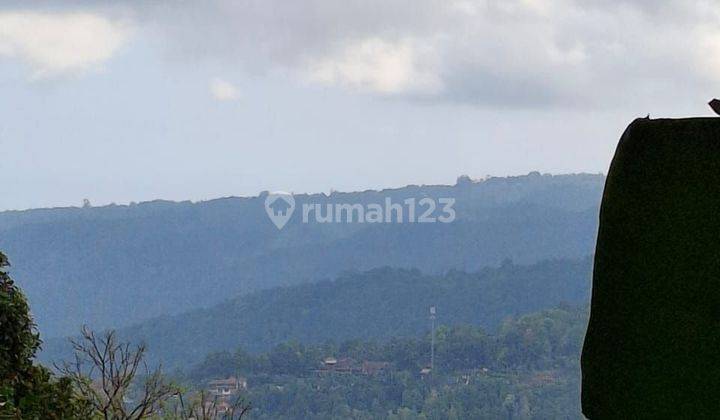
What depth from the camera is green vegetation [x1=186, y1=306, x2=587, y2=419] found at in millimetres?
12336

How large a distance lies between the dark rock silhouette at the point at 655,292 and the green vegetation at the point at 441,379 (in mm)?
11298

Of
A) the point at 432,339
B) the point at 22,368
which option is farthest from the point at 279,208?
the point at 22,368

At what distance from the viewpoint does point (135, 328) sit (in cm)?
1731

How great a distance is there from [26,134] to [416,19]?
465 inches

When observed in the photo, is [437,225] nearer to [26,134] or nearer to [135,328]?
[135,328]

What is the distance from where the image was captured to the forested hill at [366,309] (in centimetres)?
1555

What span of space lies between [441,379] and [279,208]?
8.34 m

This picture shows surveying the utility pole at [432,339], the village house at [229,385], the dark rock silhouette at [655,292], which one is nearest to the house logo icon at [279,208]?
the utility pole at [432,339]

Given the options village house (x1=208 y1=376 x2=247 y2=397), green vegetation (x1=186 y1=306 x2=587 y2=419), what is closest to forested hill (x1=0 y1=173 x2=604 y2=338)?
green vegetation (x1=186 y1=306 x2=587 y2=419)

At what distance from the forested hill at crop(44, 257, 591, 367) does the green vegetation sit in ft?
4.35

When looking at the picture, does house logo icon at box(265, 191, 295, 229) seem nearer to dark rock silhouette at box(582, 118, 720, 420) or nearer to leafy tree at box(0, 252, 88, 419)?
leafy tree at box(0, 252, 88, 419)

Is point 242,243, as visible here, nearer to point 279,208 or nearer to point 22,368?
point 279,208

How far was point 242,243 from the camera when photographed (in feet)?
→ 67.8

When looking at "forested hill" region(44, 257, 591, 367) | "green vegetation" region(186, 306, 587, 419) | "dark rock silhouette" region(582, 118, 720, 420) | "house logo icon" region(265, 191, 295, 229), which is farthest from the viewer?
"house logo icon" region(265, 191, 295, 229)
